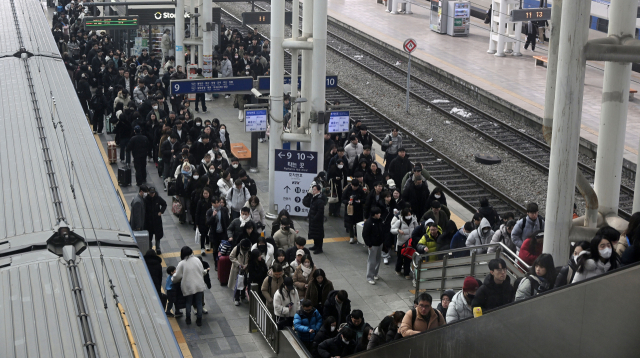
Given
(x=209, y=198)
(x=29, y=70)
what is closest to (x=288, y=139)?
(x=209, y=198)

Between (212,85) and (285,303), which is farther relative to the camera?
(212,85)

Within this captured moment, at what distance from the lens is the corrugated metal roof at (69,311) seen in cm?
594

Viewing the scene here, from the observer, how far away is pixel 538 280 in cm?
900

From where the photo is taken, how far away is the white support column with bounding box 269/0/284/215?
1609 cm

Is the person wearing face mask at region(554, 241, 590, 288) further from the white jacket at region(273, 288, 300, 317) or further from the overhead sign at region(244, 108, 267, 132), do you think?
the overhead sign at region(244, 108, 267, 132)

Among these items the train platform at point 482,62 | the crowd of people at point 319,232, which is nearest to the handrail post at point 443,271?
the crowd of people at point 319,232

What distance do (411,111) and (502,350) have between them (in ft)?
59.5

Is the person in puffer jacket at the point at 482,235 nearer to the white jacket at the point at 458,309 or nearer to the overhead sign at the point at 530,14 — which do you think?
the white jacket at the point at 458,309

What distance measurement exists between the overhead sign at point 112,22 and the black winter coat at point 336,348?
20.5 meters

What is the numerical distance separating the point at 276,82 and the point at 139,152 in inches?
141

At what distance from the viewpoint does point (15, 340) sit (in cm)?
595

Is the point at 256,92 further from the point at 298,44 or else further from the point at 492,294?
the point at 492,294

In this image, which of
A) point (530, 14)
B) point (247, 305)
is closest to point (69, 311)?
point (247, 305)

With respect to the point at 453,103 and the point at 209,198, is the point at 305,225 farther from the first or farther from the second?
the point at 453,103
